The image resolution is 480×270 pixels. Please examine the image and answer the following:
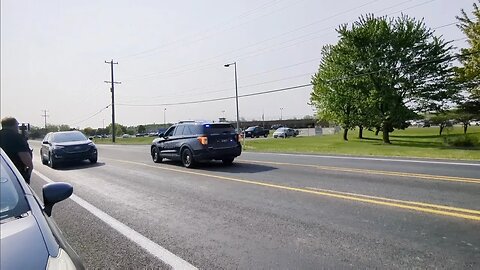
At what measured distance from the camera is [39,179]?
12891 millimetres

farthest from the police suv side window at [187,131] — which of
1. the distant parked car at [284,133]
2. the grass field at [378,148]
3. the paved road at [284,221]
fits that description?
the distant parked car at [284,133]

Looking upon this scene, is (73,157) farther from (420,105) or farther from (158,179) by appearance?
(420,105)

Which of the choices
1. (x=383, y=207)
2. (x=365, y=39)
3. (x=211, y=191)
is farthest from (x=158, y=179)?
(x=365, y=39)

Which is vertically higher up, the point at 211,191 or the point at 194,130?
the point at 194,130

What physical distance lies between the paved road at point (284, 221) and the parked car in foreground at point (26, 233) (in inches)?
64.9

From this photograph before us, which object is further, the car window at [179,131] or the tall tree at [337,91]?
the tall tree at [337,91]

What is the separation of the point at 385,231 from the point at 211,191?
470 cm

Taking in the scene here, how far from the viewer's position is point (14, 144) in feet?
22.5

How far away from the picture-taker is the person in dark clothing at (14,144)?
6797mm

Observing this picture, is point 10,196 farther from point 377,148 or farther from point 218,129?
point 377,148

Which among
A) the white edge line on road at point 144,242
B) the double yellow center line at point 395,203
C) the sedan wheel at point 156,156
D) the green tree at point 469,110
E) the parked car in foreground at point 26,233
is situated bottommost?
the white edge line on road at point 144,242

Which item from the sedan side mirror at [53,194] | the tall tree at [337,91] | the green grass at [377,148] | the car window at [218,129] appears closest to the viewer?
the sedan side mirror at [53,194]

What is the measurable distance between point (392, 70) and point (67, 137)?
31.8 m

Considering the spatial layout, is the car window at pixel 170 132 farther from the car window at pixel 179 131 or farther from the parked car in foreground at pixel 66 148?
the parked car in foreground at pixel 66 148
